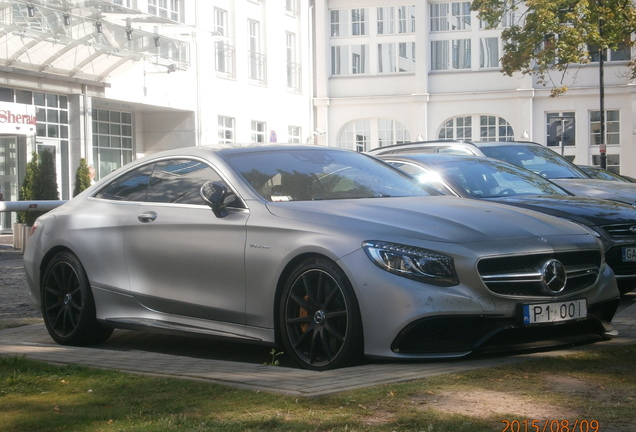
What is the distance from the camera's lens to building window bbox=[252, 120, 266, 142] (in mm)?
47344

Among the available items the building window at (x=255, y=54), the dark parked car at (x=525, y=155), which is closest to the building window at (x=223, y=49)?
the building window at (x=255, y=54)

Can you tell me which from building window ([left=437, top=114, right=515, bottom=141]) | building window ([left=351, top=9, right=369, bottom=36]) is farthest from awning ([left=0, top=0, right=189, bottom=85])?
building window ([left=351, top=9, right=369, bottom=36])

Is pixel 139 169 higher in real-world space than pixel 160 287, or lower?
higher

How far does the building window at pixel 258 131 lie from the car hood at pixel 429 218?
39.9 m

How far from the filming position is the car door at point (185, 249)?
736cm

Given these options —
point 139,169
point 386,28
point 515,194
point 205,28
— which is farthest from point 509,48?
point 386,28

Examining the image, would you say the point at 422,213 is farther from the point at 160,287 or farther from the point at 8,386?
the point at 8,386

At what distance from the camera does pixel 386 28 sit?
6322 centimetres

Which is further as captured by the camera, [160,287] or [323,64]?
[323,64]

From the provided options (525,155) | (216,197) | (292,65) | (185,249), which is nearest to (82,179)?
(525,155)

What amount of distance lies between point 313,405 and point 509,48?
28411 mm
